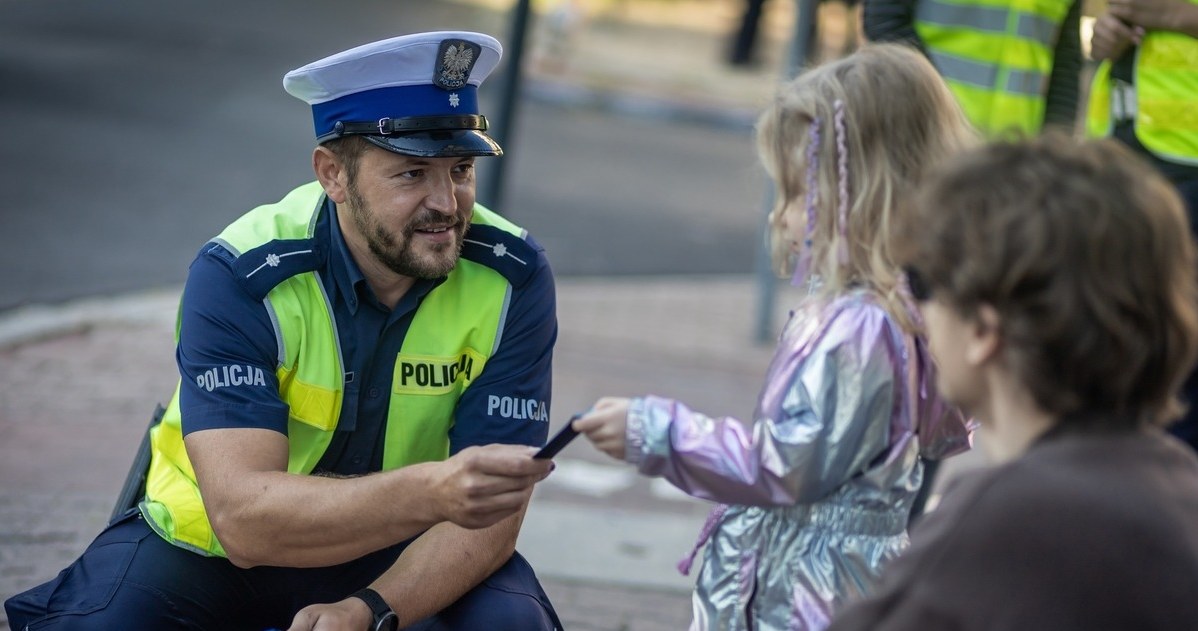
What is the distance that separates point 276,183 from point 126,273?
2.02 meters

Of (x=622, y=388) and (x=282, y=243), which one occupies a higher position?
(x=282, y=243)

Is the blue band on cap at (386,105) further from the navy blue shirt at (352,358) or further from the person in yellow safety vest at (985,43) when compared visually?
the person in yellow safety vest at (985,43)

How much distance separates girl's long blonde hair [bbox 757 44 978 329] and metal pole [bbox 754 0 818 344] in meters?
3.64

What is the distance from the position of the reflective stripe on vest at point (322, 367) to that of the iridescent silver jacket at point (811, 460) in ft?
1.96

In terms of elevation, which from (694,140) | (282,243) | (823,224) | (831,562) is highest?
(823,224)

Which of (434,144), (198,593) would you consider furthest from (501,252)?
(198,593)

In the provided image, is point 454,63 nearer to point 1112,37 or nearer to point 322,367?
point 322,367

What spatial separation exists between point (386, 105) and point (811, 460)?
1.07 meters

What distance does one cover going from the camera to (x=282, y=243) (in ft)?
9.18

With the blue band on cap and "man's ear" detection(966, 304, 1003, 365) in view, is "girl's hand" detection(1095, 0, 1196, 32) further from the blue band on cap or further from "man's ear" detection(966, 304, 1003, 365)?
"man's ear" detection(966, 304, 1003, 365)

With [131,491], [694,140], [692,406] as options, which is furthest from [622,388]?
[694,140]

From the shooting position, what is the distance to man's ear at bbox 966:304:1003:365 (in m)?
1.68

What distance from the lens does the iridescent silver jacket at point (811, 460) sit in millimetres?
2385

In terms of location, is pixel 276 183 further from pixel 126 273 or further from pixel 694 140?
pixel 694 140
